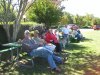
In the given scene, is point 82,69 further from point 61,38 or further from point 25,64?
point 61,38

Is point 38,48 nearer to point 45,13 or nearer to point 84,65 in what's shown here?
point 84,65

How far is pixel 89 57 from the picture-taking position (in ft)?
43.0

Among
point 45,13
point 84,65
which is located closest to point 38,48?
point 84,65

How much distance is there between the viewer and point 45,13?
27906 millimetres

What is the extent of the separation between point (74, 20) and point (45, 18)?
61.8m

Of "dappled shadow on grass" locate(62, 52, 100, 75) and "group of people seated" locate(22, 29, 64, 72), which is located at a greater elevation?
"group of people seated" locate(22, 29, 64, 72)

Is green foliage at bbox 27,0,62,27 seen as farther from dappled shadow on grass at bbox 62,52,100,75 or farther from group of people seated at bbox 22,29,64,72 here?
group of people seated at bbox 22,29,64,72

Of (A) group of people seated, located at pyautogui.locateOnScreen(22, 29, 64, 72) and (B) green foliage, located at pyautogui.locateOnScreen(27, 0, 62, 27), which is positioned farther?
(B) green foliage, located at pyautogui.locateOnScreen(27, 0, 62, 27)

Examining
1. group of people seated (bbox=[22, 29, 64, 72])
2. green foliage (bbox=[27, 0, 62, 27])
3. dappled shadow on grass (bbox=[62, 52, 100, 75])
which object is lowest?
dappled shadow on grass (bbox=[62, 52, 100, 75])

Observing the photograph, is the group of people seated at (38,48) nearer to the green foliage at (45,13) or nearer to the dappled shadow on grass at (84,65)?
the dappled shadow on grass at (84,65)

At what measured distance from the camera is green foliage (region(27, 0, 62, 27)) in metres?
27.7

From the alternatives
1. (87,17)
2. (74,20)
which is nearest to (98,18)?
(87,17)

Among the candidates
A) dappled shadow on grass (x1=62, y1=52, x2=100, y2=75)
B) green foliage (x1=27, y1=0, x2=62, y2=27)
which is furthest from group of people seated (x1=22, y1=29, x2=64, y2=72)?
green foliage (x1=27, y1=0, x2=62, y2=27)

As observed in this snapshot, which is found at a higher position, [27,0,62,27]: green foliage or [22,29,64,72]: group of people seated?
[27,0,62,27]: green foliage
